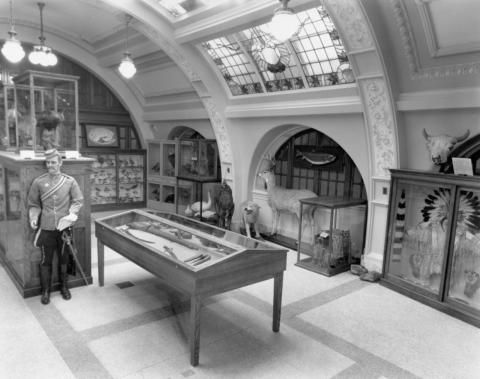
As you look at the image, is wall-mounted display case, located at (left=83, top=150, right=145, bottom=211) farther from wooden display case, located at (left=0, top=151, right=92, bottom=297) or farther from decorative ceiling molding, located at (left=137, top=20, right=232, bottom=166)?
wooden display case, located at (left=0, top=151, right=92, bottom=297)

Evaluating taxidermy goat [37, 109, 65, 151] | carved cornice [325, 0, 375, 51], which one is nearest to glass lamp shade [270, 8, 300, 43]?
carved cornice [325, 0, 375, 51]

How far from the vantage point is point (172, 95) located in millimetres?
9617

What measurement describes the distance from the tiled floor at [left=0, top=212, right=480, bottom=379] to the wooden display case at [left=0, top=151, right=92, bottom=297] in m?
0.23

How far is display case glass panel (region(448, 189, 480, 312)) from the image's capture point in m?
4.78

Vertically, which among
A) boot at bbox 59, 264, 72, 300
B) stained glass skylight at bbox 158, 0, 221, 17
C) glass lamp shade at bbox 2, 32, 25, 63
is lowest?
boot at bbox 59, 264, 72, 300

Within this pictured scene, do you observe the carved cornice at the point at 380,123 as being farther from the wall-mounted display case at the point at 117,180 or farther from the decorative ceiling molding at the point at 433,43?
the wall-mounted display case at the point at 117,180

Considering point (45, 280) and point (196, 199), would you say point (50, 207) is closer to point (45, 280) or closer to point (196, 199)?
→ point (45, 280)

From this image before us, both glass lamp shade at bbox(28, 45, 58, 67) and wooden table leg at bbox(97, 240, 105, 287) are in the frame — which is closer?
wooden table leg at bbox(97, 240, 105, 287)

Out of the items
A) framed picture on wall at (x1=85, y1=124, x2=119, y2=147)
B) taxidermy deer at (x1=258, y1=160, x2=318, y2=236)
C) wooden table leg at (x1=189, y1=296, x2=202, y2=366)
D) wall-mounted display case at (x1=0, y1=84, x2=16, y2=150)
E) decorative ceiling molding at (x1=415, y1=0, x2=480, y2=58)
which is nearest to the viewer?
wooden table leg at (x1=189, y1=296, x2=202, y2=366)

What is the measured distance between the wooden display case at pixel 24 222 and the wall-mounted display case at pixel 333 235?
3.44 meters

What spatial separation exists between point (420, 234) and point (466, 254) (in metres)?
0.67

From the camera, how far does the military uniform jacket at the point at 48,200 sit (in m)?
4.76

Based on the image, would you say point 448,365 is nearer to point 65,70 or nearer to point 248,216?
point 248,216

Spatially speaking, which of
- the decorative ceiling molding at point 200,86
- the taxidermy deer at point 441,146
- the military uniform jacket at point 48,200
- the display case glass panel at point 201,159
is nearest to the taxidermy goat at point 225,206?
the decorative ceiling molding at point 200,86
